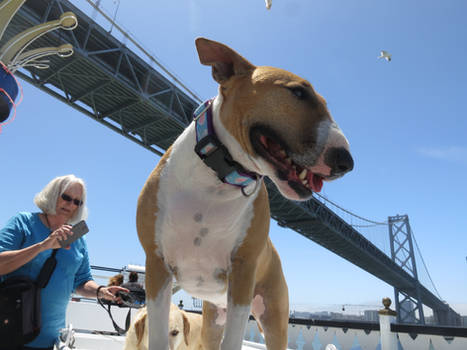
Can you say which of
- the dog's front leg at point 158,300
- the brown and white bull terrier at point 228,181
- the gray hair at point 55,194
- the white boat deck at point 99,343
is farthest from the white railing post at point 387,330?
the gray hair at point 55,194

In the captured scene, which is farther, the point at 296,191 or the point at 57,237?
the point at 57,237

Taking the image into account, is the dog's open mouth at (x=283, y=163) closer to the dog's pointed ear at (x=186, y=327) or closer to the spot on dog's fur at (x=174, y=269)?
the spot on dog's fur at (x=174, y=269)

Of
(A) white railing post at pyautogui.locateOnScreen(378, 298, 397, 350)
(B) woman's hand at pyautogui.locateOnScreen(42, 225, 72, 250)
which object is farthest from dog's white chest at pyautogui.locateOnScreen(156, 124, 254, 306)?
(A) white railing post at pyautogui.locateOnScreen(378, 298, 397, 350)

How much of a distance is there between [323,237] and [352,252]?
3.31 meters

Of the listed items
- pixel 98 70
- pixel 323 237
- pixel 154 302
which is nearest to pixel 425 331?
pixel 154 302

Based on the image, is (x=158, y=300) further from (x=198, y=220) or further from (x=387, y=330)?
(x=387, y=330)

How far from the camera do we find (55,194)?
158 centimetres

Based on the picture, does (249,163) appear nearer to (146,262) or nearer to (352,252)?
(146,262)

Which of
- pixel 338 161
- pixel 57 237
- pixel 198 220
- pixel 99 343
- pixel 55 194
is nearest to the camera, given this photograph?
pixel 338 161

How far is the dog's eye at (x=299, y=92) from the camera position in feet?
2.80

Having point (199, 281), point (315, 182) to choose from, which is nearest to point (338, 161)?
point (315, 182)

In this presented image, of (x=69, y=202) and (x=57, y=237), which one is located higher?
(x=69, y=202)

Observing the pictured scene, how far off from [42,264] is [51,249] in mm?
68

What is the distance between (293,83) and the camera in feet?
2.85
